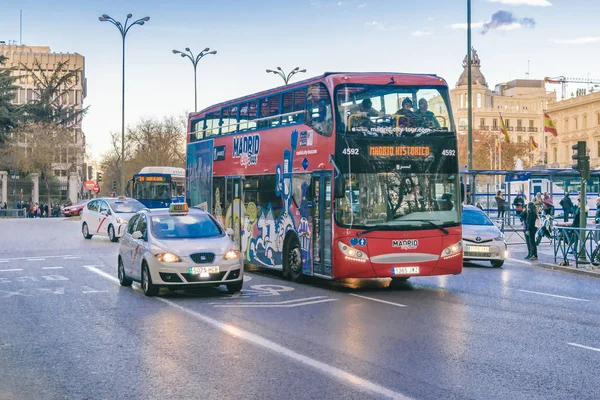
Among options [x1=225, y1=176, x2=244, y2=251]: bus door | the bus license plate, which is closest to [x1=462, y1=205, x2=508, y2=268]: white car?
[x1=225, y1=176, x2=244, y2=251]: bus door

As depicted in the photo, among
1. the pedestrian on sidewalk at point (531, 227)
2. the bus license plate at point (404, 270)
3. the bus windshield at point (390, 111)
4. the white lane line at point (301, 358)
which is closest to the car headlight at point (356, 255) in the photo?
the bus license plate at point (404, 270)

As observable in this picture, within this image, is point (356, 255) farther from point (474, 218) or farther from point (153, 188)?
point (153, 188)

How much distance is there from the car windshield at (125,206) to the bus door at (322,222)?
19.6 metres

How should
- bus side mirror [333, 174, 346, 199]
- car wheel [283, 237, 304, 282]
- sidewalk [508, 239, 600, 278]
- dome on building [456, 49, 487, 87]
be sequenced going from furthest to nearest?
dome on building [456, 49, 487, 87] < sidewalk [508, 239, 600, 278] < car wheel [283, 237, 304, 282] < bus side mirror [333, 174, 346, 199]

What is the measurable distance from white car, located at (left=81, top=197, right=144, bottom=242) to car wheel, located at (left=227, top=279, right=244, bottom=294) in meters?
19.0

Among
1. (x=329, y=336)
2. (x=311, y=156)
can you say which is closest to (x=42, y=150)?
(x=311, y=156)

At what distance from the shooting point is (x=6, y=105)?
257 ft

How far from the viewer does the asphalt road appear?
312 inches

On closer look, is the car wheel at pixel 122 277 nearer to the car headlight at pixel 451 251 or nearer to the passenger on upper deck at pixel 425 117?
the car headlight at pixel 451 251

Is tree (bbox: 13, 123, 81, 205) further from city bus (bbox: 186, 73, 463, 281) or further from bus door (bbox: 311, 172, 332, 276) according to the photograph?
city bus (bbox: 186, 73, 463, 281)

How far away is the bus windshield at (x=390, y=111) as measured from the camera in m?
15.8

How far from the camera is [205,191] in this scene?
75.7 ft

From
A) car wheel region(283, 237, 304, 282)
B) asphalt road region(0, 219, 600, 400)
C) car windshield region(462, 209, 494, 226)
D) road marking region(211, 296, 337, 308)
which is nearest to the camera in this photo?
asphalt road region(0, 219, 600, 400)

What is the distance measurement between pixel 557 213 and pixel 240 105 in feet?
105
